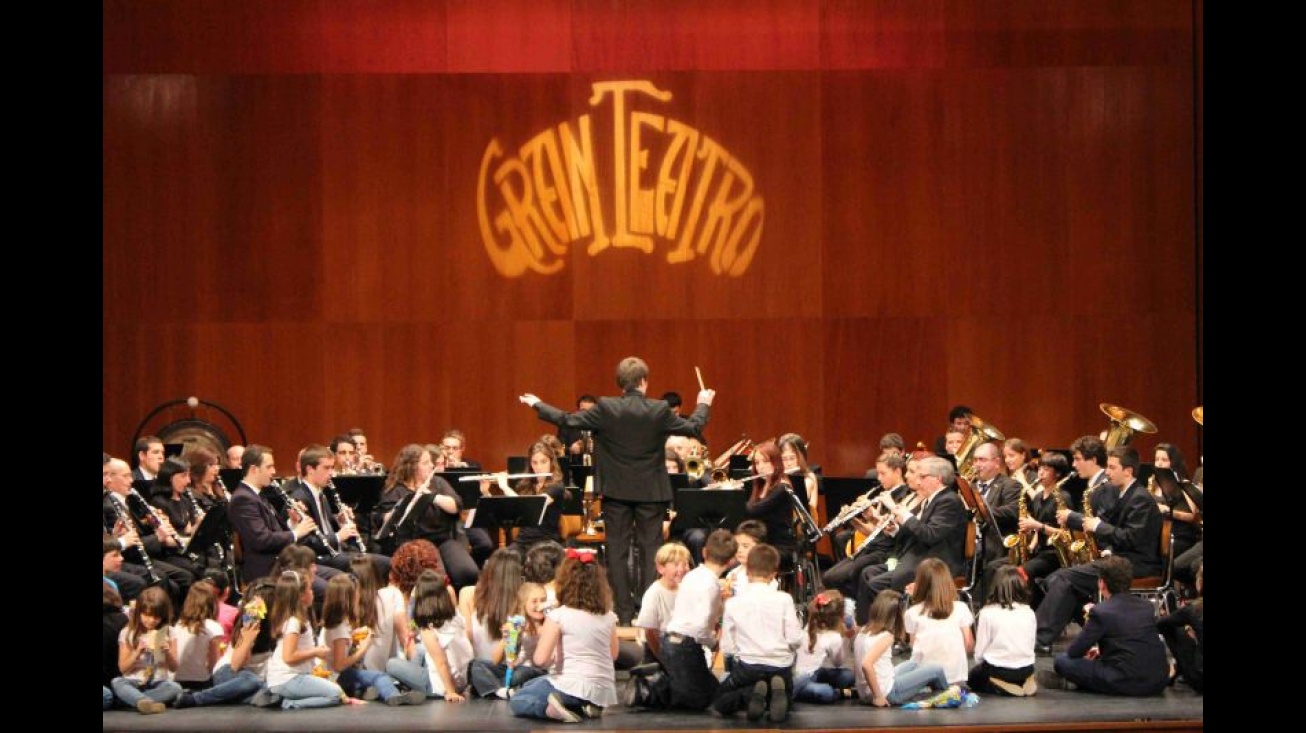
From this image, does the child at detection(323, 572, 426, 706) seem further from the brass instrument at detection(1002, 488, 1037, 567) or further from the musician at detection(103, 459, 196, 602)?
the brass instrument at detection(1002, 488, 1037, 567)

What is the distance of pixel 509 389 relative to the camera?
1461 cm

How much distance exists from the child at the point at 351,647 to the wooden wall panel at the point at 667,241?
697 centimetres

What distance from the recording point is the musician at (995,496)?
9.12 m

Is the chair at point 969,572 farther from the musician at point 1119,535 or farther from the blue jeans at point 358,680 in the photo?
the blue jeans at point 358,680

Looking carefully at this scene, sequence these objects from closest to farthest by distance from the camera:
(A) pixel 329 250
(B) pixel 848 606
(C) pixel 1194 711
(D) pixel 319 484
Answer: (C) pixel 1194 711
(B) pixel 848 606
(D) pixel 319 484
(A) pixel 329 250

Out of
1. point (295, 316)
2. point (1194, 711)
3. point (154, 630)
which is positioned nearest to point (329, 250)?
point (295, 316)

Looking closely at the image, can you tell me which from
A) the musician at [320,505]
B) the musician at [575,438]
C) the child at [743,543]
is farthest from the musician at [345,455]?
the child at [743,543]

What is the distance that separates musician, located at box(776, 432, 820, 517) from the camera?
32.7 feet

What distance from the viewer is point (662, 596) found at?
24.2 ft

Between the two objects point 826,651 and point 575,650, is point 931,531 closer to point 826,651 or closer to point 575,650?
point 826,651

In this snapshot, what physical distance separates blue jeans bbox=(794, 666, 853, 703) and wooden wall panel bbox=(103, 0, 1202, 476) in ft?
23.1

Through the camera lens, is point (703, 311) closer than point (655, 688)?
No
